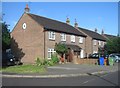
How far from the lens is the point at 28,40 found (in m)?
40.8

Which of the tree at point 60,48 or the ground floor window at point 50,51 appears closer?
the ground floor window at point 50,51

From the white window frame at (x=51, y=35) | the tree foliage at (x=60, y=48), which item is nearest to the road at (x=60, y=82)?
the tree foliage at (x=60, y=48)

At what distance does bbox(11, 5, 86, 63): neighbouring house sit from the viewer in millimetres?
38625

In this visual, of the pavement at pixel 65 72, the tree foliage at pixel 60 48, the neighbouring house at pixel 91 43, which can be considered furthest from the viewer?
the neighbouring house at pixel 91 43

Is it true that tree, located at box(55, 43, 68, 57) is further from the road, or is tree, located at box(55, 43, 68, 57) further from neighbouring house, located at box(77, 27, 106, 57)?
the road

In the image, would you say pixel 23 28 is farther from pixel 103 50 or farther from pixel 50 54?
pixel 103 50

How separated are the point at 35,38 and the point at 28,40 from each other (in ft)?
5.43

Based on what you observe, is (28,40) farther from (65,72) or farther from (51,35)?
(65,72)

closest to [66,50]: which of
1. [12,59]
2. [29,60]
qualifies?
[29,60]

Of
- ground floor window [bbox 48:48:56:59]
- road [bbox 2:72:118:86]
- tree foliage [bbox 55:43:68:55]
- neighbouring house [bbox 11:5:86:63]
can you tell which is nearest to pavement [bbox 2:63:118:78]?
road [bbox 2:72:118:86]

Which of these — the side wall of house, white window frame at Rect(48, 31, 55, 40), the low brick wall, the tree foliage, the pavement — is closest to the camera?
the pavement

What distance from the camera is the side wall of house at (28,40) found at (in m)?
38.9

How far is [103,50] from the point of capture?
195ft

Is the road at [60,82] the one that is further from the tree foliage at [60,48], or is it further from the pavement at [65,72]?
the tree foliage at [60,48]
